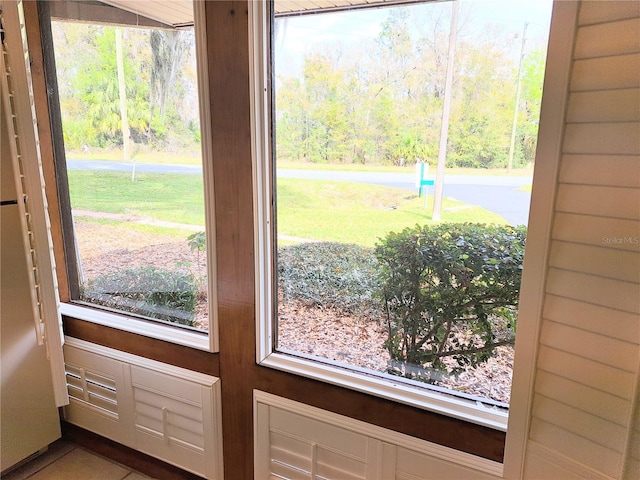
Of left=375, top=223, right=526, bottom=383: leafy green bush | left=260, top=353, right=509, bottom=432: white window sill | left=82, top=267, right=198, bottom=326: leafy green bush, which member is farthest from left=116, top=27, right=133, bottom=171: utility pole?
left=375, top=223, right=526, bottom=383: leafy green bush

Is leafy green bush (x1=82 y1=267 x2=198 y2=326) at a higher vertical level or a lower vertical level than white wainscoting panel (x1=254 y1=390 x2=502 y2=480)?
higher

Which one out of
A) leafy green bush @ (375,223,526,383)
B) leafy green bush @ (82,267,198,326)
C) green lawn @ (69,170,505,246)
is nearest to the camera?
leafy green bush @ (375,223,526,383)

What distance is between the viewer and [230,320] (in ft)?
5.28

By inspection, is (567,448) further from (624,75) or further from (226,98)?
(226,98)

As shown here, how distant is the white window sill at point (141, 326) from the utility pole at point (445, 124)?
3.52 feet

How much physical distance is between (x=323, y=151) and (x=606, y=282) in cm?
93

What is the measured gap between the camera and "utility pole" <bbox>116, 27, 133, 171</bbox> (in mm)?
1724

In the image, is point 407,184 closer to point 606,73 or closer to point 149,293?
point 606,73

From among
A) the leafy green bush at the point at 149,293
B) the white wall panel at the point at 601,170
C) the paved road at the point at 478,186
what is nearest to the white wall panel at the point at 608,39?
the white wall panel at the point at 601,170

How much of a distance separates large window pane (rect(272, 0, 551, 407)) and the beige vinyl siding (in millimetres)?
283

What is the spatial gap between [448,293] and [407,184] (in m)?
0.38

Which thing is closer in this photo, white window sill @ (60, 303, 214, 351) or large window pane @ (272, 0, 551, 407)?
large window pane @ (272, 0, 551, 407)

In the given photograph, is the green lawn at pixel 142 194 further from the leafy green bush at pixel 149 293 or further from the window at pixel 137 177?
the leafy green bush at pixel 149 293

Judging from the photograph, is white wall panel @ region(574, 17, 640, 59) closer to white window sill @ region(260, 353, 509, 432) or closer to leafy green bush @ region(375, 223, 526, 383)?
leafy green bush @ region(375, 223, 526, 383)
